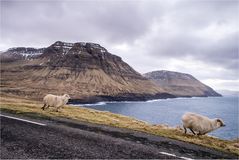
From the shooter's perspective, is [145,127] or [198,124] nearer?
[198,124]

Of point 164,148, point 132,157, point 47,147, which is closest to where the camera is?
point 132,157

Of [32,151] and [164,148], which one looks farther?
[164,148]

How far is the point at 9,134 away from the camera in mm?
12141

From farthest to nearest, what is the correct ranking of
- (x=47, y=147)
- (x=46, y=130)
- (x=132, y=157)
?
(x=46, y=130)
(x=47, y=147)
(x=132, y=157)

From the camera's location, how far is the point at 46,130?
43.0 ft

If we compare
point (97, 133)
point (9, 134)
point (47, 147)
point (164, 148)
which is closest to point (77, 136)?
point (97, 133)

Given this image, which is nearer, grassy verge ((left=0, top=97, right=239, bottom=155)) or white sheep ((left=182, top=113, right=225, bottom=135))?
grassy verge ((left=0, top=97, right=239, bottom=155))

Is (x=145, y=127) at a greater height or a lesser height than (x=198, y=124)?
lesser

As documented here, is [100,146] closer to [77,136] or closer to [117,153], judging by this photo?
[117,153]

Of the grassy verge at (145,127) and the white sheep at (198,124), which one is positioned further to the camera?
the white sheep at (198,124)

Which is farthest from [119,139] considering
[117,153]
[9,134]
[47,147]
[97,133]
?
[9,134]

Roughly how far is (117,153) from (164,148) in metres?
2.29

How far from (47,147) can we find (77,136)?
2237mm

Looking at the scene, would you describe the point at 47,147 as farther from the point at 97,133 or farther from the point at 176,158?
the point at 176,158
